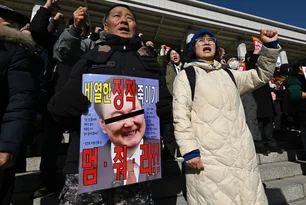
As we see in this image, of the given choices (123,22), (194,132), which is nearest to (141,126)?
(194,132)

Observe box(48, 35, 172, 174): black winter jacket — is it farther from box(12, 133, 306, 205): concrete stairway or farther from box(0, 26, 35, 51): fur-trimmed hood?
box(12, 133, 306, 205): concrete stairway

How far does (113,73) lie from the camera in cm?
126

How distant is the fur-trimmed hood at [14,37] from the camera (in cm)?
120

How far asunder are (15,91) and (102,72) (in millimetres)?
517

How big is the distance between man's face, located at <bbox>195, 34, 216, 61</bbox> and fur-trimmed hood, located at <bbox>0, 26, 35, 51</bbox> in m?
1.29

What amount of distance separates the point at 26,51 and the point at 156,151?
1.06 meters

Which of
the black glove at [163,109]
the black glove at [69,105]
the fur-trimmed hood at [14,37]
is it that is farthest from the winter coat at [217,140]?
the fur-trimmed hood at [14,37]

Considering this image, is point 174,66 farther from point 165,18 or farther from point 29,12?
point 29,12

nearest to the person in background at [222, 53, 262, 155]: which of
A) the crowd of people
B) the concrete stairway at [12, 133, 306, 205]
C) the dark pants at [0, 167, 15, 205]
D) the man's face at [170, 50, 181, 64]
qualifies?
the concrete stairway at [12, 133, 306, 205]

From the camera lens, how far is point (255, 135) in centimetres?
325

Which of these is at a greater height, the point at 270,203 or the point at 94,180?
the point at 94,180

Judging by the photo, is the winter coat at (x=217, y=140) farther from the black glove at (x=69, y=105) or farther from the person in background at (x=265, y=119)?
the person in background at (x=265, y=119)

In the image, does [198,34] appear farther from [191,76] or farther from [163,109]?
[163,109]

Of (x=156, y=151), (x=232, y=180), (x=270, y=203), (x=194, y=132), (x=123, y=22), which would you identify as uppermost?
(x=123, y=22)
